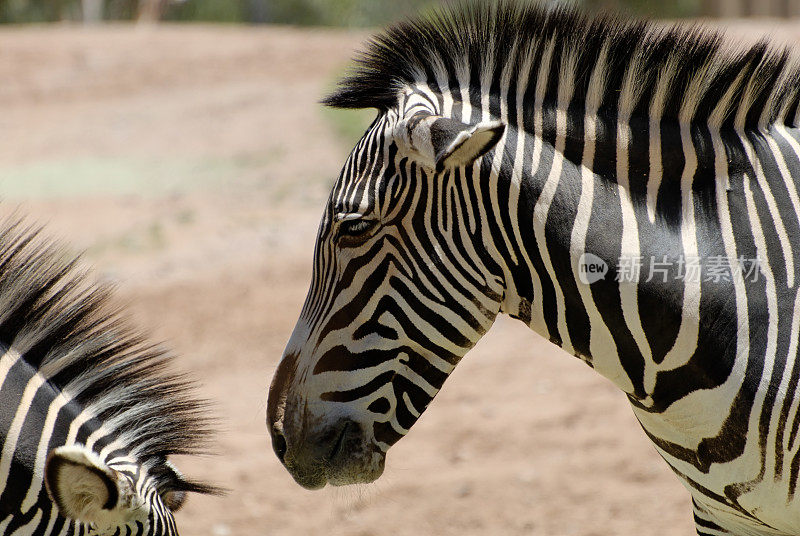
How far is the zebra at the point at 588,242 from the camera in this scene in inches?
95.1

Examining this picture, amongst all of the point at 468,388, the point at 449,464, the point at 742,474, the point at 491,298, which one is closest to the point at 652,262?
the point at 491,298

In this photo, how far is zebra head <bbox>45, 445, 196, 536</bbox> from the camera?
7.16 feet

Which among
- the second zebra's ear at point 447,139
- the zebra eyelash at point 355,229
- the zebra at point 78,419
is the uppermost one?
the second zebra's ear at point 447,139

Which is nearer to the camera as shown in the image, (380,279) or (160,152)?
(380,279)

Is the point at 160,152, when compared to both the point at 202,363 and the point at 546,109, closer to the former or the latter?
the point at 202,363

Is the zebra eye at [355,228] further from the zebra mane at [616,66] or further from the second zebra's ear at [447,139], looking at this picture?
the zebra mane at [616,66]

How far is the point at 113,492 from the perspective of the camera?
7.46ft

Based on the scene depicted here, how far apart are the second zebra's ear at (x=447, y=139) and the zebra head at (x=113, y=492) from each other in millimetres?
1154

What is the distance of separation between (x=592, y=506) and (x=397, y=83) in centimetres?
370

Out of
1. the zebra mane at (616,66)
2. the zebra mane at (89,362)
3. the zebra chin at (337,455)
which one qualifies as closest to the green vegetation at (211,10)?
the zebra mane at (616,66)

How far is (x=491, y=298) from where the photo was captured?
252cm

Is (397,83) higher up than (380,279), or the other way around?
(397,83)

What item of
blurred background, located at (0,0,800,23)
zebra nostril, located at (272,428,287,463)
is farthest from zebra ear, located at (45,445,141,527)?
blurred background, located at (0,0,800,23)

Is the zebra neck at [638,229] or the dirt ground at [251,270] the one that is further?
the dirt ground at [251,270]
